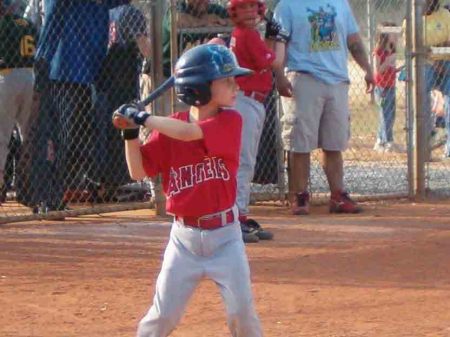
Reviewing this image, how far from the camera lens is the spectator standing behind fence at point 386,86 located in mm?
14516

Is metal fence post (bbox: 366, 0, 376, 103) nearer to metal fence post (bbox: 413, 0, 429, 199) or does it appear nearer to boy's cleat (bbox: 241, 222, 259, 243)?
metal fence post (bbox: 413, 0, 429, 199)

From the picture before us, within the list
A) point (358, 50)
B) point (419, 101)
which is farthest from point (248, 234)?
point (419, 101)

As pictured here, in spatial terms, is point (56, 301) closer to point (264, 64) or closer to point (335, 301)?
point (335, 301)

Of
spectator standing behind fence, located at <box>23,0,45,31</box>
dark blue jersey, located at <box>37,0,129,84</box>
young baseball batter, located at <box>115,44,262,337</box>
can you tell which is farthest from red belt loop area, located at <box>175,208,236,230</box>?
spectator standing behind fence, located at <box>23,0,45,31</box>

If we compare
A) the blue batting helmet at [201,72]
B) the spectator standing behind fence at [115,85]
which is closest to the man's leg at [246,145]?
the spectator standing behind fence at [115,85]

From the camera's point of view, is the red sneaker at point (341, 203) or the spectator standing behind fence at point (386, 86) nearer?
the red sneaker at point (341, 203)

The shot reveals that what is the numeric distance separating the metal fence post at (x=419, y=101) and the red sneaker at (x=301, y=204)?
133 centimetres

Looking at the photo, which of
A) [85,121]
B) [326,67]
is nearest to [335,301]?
[326,67]

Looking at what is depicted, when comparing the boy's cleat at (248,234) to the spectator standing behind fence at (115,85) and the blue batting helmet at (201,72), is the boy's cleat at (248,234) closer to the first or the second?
the spectator standing behind fence at (115,85)

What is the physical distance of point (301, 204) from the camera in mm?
9414

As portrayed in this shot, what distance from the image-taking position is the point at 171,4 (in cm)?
925

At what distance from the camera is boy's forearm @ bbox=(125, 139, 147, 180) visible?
15.2 ft

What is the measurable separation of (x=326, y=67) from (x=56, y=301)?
352 centimetres

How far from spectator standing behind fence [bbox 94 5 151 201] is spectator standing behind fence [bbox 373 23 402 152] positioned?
498 centimetres
